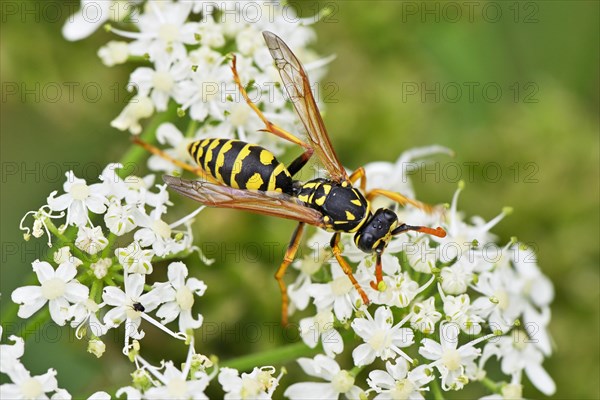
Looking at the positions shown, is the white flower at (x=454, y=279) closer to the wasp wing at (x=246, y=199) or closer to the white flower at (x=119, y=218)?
the wasp wing at (x=246, y=199)

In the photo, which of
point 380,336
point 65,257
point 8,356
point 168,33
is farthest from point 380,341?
point 168,33

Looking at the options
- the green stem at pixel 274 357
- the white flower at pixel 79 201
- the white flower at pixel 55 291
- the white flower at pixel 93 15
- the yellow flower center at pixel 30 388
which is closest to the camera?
the yellow flower center at pixel 30 388

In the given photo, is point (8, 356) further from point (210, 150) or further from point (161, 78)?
point (161, 78)

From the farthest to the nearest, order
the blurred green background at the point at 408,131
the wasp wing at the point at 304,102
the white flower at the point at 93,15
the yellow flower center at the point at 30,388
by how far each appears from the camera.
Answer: the blurred green background at the point at 408,131 < the white flower at the point at 93,15 < the wasp wing at the point at 304,102 < the yellow flower center at the point at 30,388

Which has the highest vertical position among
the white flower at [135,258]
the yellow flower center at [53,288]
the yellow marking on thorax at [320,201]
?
the yellow marking on thorax at [320,201]

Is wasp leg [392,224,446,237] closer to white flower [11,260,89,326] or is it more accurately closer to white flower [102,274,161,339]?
white flower [102,274,161,339]

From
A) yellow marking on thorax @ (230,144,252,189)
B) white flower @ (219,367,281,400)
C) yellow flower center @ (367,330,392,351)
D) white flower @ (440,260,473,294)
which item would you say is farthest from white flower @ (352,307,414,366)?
yellow marking on thorax @ (230,144,252,189)

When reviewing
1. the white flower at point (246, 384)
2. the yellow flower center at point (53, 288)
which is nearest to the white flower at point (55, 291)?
the yellow flower center at point (53, 288)
